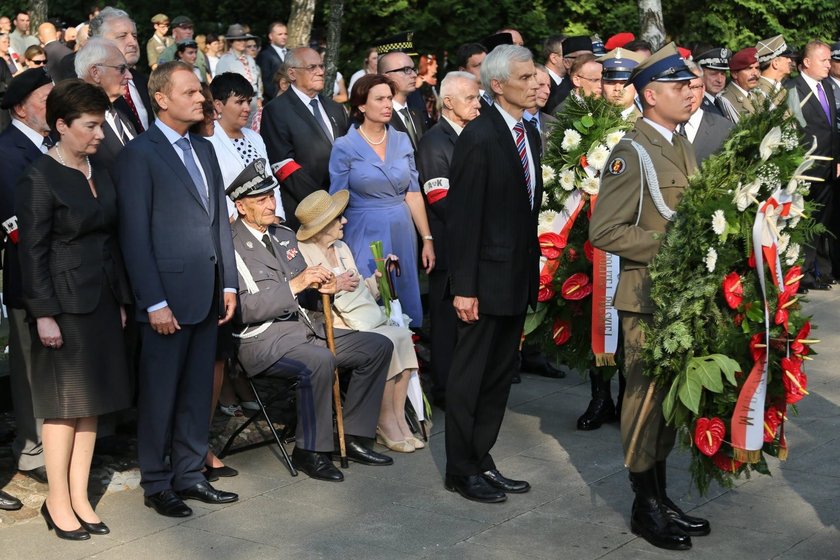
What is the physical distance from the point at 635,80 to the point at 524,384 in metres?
3.56

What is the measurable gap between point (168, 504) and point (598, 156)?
3187mm

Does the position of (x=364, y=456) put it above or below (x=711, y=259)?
below

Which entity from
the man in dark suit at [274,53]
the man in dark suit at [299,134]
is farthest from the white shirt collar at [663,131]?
the man in dark suit at [274,53]

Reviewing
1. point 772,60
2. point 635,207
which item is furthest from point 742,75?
point 635,207

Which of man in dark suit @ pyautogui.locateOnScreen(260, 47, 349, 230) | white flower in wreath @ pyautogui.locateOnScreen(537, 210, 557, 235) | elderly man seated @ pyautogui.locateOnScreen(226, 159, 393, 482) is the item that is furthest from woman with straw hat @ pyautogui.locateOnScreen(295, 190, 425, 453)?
man in dark suit @ pyautogui.locateOnScreen(260, 47, 349, 230)

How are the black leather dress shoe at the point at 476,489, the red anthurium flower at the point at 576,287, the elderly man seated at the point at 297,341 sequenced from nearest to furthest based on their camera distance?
the black leather dress shoe at the point at 476,489, the elderly man seated at the point at 297,341, the red anthurium flower at the point at 576,287

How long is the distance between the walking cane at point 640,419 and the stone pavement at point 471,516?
41 centimetres

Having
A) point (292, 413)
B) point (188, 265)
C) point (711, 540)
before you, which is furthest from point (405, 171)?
point (711, 540)

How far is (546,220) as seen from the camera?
775 centimetres

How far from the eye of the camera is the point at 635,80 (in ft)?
19.1

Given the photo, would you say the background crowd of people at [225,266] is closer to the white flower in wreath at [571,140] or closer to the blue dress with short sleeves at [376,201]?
the blue dress with short sleeves at [376,201]

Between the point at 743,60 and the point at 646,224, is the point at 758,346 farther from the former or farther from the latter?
the point at 743,60

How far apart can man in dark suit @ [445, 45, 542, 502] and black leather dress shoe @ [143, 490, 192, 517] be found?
135cm

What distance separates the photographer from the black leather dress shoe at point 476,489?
637cm
